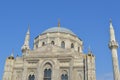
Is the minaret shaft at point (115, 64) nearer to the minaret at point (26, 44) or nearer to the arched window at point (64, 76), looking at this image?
the arched window at point (64, 76)

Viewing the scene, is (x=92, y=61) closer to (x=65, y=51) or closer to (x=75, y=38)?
(x=65, y=51)

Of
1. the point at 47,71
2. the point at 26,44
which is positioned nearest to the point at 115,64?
the point at 47,71

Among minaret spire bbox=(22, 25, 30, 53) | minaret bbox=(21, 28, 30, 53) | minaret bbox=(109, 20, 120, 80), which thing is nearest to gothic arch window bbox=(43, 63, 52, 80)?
minaret bbox=(21, 28, 30, 53)

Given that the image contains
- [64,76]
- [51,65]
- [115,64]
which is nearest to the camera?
[115,64]

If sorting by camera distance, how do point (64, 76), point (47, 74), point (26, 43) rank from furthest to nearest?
point (26, 43) < point (47, 74) < point (64, 76)

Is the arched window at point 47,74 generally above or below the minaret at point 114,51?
below

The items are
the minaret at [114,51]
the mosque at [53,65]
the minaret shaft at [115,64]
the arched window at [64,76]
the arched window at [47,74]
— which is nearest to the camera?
the minaret shaft at [115,64]

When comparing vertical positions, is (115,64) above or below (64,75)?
above

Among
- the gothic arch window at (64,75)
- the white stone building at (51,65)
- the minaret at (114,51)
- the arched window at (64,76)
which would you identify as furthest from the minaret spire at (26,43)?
Result: the minaret at (114,51)

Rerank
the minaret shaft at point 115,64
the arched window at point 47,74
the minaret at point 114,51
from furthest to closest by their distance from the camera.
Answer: the arched window at point 47,74 → the minaret at point 114,51 → the minaret shaft at point 115,64

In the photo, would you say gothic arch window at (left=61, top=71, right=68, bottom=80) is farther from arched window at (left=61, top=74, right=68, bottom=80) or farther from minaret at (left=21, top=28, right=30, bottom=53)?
minaret at (left=21, top=28, right=30, bottom=53)

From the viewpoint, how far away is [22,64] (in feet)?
119

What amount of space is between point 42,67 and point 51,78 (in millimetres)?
2035

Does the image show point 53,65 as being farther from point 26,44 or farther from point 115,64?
point 26,44
